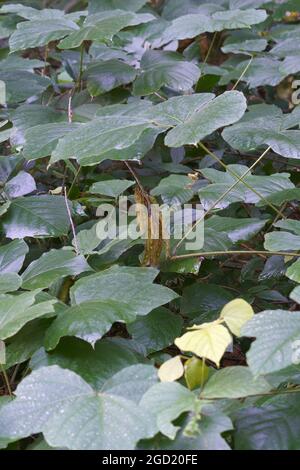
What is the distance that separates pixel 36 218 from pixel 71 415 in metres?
0.72

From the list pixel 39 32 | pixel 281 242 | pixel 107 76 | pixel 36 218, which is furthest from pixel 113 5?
pixel 281 242

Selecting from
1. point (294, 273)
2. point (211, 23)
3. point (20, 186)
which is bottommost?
point (20, 186)

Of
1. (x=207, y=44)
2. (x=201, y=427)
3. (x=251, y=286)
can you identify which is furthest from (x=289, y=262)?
(x=207, y=44)

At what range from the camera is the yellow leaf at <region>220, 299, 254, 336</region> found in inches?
35.2

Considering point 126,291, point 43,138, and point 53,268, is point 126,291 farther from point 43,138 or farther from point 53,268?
point 43,138

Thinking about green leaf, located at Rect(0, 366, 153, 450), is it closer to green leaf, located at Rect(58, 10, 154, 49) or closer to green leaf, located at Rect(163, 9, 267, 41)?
green leaf, located at Rect(58, 10, 154, 49)

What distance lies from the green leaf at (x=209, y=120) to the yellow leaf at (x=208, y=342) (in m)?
0.34

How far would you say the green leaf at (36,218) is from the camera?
1441mm

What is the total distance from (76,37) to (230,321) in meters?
1.04

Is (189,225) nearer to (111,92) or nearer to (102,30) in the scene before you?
(102,30)

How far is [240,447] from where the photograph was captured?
34.6 inches

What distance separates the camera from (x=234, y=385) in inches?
33.9

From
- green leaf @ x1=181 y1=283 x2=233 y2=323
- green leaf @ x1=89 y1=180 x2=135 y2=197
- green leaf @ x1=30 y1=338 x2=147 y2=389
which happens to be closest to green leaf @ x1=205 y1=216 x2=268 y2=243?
green leaf @ x1=181 y1=283 x2=233 y2=323
